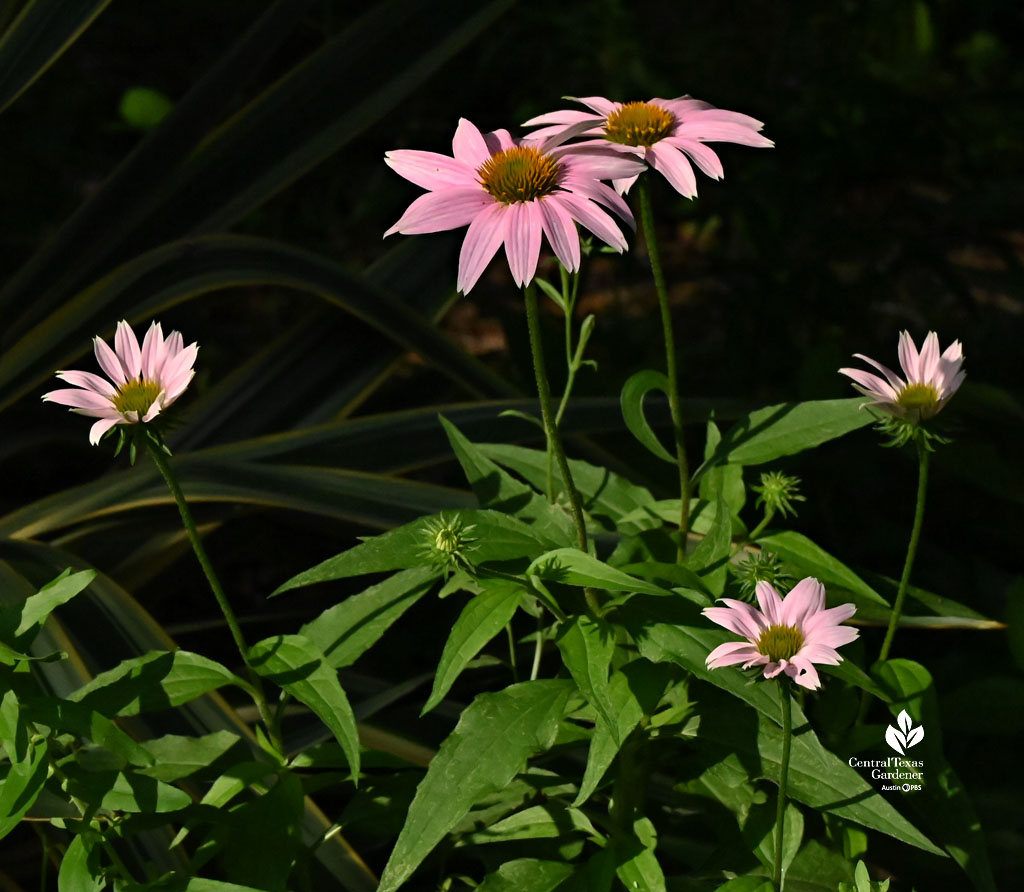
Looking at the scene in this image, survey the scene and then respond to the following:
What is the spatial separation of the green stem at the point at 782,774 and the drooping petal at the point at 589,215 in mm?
244

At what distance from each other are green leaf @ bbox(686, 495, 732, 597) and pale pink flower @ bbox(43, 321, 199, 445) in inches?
12.7

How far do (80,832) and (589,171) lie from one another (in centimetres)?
46

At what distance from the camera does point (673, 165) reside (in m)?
0.63

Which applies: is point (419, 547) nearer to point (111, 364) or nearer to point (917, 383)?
point (111, 364)

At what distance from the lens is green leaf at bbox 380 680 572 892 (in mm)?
602

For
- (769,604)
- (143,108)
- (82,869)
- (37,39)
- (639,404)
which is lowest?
(82,869)

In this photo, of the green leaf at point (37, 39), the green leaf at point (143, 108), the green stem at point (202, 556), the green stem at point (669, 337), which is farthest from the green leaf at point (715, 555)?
the green leaf at point (143, 108)

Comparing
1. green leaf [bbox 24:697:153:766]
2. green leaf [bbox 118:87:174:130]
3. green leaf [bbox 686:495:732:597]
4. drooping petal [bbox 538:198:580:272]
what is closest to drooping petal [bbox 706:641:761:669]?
green leaf [bbox 686:495:732:597]

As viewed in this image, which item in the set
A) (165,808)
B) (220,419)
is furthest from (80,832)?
(220,419)

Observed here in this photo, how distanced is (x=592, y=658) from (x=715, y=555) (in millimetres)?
118

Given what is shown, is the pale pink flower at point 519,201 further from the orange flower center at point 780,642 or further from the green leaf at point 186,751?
the green leaf at point 186,751

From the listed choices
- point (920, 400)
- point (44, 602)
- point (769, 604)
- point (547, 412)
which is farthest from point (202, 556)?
point (920, 400)

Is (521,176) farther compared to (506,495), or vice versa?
(506,495)

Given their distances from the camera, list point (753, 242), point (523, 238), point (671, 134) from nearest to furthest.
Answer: point (523, 238) → point (671, 134) → point (753, 242)
